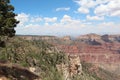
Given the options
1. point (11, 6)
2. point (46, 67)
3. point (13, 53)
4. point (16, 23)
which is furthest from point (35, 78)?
point (46, 67)

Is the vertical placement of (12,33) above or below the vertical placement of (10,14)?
below

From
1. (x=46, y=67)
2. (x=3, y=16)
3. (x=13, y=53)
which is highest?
(x=3, y=16)

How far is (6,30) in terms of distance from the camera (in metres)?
42.2

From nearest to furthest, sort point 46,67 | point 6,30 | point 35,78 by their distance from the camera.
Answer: point 6,30 < point 35,78 < point 46,67

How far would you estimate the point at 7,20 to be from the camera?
137ft

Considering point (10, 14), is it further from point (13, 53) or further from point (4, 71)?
point (13, 53)

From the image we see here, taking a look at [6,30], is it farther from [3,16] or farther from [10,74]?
[10,74]

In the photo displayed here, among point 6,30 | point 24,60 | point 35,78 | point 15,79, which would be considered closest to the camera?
point 15,79

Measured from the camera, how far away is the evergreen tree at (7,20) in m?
41.6

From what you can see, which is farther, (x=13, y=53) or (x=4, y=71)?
(x=13, y=53)

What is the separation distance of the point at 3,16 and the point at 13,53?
135m

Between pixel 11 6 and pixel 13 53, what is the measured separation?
134 m

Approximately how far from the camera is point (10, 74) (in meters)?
40.9

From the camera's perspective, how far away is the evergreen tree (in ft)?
136
